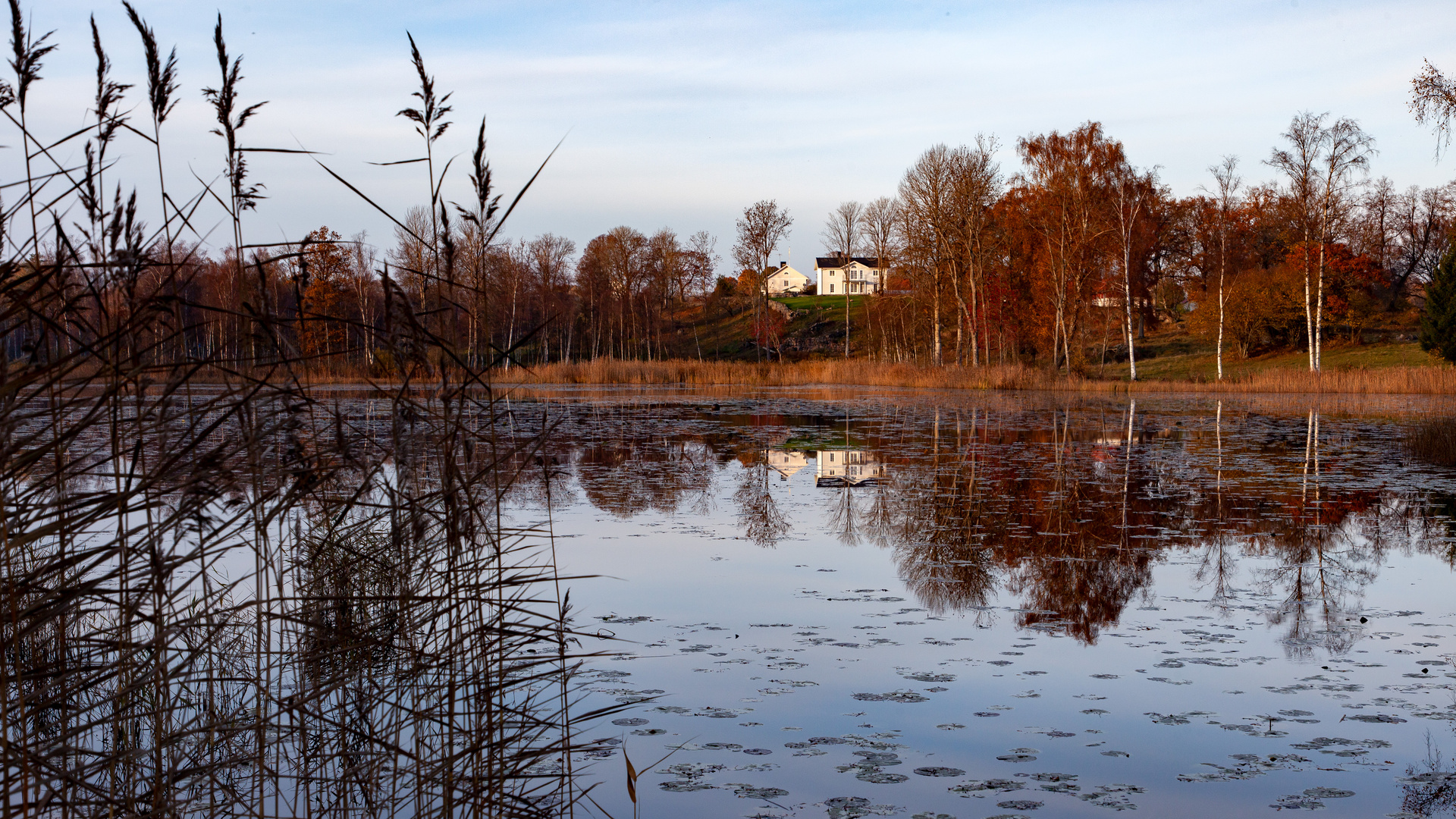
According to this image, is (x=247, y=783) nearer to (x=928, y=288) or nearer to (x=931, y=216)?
(x=931, y=216)

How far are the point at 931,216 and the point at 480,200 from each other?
35231 mm

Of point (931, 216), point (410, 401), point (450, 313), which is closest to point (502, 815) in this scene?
point (410, 401)

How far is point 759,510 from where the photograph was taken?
912 centimetres

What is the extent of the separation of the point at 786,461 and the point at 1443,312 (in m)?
29.0

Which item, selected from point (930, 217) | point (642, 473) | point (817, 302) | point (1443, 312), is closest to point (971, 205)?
point (930, 217)

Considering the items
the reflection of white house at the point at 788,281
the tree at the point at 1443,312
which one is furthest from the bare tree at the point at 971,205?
the reflection of white house at the point at 788,281

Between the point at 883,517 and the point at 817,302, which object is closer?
the point at 883,517

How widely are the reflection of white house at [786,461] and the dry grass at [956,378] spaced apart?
351 inches

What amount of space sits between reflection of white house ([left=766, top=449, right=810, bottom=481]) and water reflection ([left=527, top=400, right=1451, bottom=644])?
0.22 feet

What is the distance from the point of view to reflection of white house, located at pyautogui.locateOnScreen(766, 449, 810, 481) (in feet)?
38.8

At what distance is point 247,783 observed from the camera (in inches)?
133

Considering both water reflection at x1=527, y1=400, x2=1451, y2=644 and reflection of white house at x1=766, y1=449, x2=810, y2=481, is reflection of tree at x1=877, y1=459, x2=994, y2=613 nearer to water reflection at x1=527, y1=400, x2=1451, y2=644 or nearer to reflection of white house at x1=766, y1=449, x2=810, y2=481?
water reflection at x1=527, y1=400, x2=1451, y2=644

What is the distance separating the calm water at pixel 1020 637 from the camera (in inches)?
133

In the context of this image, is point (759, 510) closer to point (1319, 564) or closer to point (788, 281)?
point (1319, 564)
